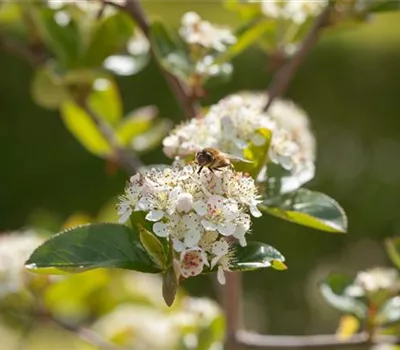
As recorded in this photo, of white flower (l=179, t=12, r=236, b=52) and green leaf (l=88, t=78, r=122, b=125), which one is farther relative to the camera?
green leaf (l=88, t=78, r=122, b=125)

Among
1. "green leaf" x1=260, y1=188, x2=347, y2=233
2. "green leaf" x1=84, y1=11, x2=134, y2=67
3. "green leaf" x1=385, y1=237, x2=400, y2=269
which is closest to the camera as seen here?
"green leaf" x1=260, y1=188, x2=347, y2=233

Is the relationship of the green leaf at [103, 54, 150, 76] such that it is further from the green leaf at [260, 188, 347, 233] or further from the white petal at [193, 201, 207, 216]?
the white petal at [193, 201, 207, 216]

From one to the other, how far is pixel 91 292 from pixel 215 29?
0.49 metres

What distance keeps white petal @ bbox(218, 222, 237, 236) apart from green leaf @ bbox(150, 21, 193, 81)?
402 millimetres

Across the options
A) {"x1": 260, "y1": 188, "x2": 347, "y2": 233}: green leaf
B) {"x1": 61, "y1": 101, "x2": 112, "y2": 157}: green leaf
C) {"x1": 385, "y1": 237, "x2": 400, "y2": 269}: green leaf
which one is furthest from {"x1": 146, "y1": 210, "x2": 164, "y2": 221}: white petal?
{"x1": 61, "y1": 101, "x2": 112, "y2": 157}: green leaf

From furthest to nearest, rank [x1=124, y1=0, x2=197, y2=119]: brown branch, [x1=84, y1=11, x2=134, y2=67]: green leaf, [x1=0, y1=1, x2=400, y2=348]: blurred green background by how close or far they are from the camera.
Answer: [x1=0, y1=1, x2=400, y2=348]: blurred green background → [x1=84, y1=11, x2=134, y2=67]: green leaf → [x1=124, y1=0, x2=197, y2=119]: brown branch

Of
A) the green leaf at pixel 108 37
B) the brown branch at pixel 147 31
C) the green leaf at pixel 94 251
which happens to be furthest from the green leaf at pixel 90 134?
the green leaf at pixel 94 251

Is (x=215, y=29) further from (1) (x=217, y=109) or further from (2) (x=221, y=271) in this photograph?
(2) (x=221, y=271)

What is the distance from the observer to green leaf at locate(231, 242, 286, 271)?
30.0 inches

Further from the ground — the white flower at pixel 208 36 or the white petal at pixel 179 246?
the white petal at pixel 179 246

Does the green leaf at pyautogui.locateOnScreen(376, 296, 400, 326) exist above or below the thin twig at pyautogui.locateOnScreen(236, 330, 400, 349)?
above

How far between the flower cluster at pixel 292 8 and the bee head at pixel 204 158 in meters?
0.44

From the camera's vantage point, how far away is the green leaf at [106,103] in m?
1.43

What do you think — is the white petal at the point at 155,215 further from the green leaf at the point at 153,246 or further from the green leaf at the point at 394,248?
the green leaf at the point at 394,248
